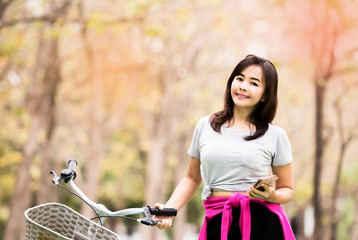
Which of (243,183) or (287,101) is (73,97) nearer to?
(287,101)

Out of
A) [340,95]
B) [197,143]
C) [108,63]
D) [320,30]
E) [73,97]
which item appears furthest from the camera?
[73,97]

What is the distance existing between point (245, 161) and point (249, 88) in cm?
43

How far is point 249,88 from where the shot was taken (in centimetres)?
335

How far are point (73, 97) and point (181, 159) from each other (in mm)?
5198

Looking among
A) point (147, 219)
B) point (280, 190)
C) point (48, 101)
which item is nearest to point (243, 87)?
point (280, 190)

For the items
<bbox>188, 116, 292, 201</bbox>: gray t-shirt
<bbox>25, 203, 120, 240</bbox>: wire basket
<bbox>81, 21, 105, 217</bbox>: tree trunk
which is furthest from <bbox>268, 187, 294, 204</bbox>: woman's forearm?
<bbox>81, 21, 105, 217</bbox>: tree trunk

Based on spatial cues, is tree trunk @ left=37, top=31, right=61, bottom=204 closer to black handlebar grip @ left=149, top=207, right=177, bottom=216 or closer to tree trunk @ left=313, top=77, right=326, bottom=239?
tree trunk @ left=313, top=77, right=326, bottom=239

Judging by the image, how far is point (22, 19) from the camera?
9.55 meters

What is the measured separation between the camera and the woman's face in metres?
3.35

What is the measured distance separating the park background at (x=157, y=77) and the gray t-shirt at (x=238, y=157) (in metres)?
4.02

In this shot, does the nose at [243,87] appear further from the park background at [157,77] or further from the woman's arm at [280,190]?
the park background at [157,77]

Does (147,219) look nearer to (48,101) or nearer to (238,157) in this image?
(238,157)

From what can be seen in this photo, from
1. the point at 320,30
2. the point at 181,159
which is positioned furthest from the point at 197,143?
the point at 181,159

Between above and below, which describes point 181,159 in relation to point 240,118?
below
